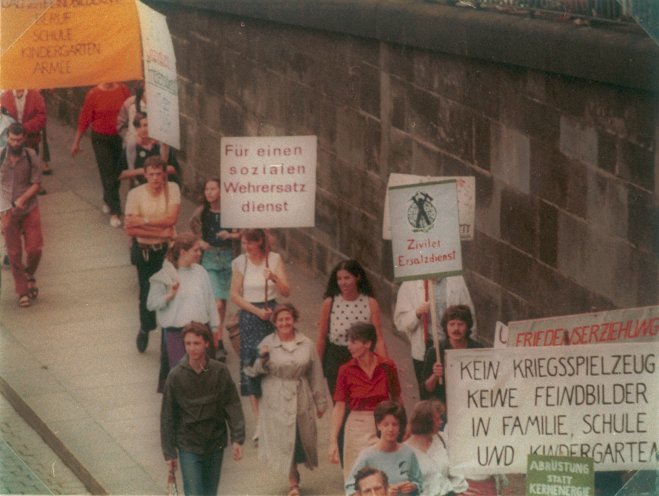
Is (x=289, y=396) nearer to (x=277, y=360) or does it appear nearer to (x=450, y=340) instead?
(x=277, y=360)

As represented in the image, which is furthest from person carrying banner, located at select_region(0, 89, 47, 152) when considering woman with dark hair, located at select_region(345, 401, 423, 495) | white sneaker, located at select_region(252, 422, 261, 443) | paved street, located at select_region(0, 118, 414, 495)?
woman with dark hair, located at select_region(345, 401, 423, 495)

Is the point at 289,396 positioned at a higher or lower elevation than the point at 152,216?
lower

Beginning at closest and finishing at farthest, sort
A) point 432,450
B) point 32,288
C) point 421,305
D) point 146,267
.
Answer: point 432,450
point 421,305
point 146,267
point 32,288

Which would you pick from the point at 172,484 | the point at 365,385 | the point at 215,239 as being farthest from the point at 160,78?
the point at 172,484

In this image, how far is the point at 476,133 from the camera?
14.6 meters

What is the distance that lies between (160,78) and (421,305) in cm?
307

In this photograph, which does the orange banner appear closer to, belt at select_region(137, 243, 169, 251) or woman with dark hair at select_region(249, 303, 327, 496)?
belt at select_region(137, 243, 169, 251)

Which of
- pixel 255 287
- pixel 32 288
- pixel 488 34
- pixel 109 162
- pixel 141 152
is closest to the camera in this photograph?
pixel 255 287

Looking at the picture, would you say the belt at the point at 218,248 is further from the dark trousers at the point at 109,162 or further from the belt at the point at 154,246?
the dark trousers at the point at 109,162

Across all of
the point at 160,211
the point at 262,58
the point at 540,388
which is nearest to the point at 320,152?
the point at 262,58

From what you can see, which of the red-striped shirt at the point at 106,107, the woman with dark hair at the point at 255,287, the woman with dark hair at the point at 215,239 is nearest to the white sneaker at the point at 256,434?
the woman with dark hair at the point at 255,287

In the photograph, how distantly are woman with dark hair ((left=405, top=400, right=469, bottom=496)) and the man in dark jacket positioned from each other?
3.66 ft

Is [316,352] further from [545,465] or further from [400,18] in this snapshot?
[400,18]

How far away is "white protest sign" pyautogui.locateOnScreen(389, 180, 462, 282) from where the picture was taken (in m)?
12.6
